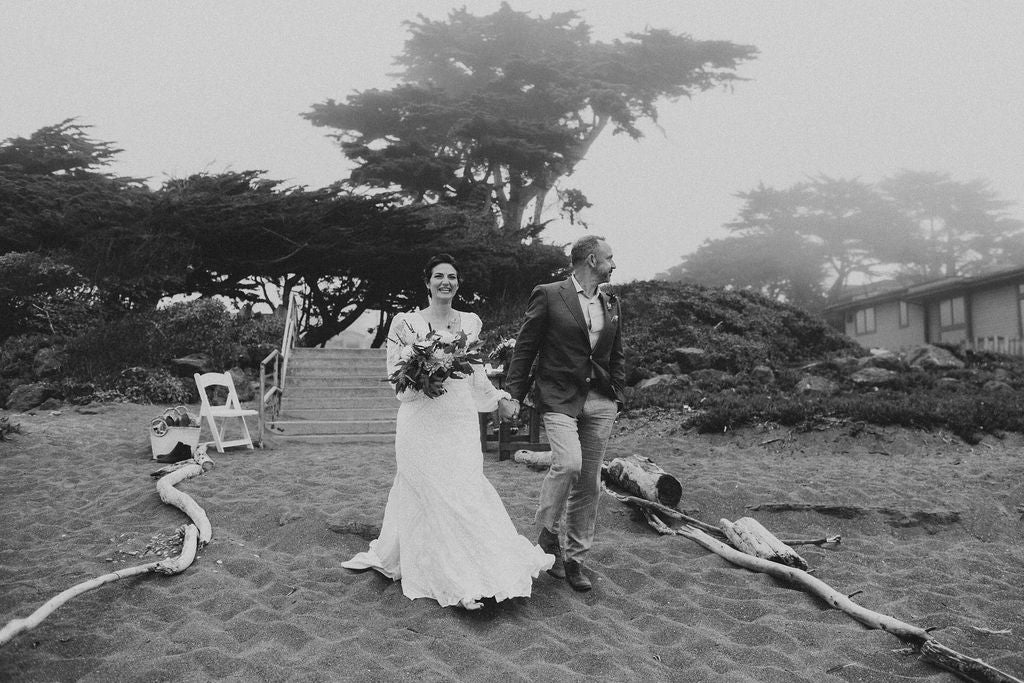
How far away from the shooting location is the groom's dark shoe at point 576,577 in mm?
4328

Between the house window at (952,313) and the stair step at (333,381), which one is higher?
the house window at (952,313)

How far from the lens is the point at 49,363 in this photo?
13.1 metres

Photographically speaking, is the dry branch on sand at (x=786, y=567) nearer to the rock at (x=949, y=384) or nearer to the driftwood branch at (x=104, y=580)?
the driftwood branch at (x=104, y=580)

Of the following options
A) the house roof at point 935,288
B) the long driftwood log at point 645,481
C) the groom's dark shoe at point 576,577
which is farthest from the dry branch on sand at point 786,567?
the house roof at point 935,288

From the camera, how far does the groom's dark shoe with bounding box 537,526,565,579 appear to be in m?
4.50

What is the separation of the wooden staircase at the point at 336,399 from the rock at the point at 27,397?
152 inches

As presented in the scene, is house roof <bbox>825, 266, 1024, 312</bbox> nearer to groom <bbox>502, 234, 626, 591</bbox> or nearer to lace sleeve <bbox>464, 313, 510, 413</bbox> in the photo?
groom <bbox>502, 234, 626, 591</bbox>

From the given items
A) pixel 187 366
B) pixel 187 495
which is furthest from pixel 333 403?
pixel 187 495

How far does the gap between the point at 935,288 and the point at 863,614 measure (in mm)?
22954

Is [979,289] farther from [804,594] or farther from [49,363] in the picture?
[49,363]

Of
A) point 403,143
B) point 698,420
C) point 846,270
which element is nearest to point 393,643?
point 698,420

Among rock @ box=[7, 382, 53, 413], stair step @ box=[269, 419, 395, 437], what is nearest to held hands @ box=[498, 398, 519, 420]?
stair step @ box=[269, 419, 395, 437]

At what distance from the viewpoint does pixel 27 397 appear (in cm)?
1190

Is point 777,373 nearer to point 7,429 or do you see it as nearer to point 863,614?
point 863,614
